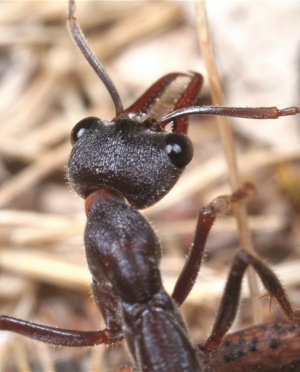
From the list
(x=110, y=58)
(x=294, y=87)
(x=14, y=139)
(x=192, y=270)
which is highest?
(x=110, y=58)

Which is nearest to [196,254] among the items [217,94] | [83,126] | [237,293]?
[237,293]

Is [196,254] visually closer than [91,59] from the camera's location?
Answer: Yes

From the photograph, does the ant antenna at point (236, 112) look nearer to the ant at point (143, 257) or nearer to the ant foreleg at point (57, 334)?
the ant at point (143, 257)

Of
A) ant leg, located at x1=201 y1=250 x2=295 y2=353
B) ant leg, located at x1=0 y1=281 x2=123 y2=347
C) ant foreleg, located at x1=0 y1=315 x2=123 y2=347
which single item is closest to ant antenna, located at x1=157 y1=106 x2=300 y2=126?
ant leg, located at x1=201 y1=250 x2=295 y2=353

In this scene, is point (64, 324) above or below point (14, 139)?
below

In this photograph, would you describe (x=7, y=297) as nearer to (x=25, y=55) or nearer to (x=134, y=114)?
(x=134, y=114)

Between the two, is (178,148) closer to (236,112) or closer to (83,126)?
(236,112)

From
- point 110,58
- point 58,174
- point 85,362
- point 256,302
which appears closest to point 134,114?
point 256,302

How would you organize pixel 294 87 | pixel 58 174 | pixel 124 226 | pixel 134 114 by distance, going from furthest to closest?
pixel 58 174 < pixel 294 87 < pixel 134 114 < pixel 124 226
